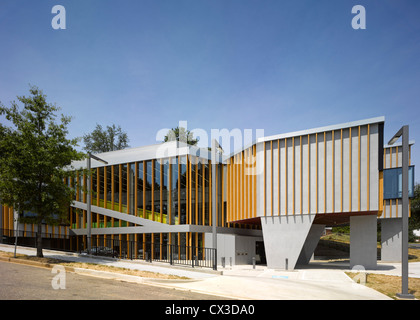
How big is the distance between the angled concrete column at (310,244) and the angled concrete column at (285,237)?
19.0 ft

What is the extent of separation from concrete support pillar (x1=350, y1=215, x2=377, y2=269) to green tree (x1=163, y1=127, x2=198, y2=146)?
4101 cm

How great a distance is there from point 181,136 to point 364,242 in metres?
43.7

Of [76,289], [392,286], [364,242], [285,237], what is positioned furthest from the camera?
[364,242]

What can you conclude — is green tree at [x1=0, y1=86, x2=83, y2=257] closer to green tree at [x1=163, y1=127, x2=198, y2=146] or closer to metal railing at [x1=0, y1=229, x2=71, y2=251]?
metal railing at [x1=0, y1=229, x2=71, y2=251]

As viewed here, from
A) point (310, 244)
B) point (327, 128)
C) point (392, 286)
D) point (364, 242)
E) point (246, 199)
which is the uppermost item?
point (327, 128)

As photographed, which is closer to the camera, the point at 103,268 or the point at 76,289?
the point at 76,289

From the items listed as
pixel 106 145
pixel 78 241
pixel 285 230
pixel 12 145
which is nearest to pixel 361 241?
pixel 285 230

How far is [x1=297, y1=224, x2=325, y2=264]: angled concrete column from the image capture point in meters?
30.1

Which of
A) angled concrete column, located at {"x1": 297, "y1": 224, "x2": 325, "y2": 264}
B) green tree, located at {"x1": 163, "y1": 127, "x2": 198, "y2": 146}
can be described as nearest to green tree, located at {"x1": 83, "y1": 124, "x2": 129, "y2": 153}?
green tree, located at {"x1": 163, "y1": 127, "x2": 198, "y2": 146}

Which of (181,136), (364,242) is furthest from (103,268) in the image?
(181,136)

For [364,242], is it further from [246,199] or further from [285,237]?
[246,199]

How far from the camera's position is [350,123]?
2339cm

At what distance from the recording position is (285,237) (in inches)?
977

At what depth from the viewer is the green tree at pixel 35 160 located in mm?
20156
